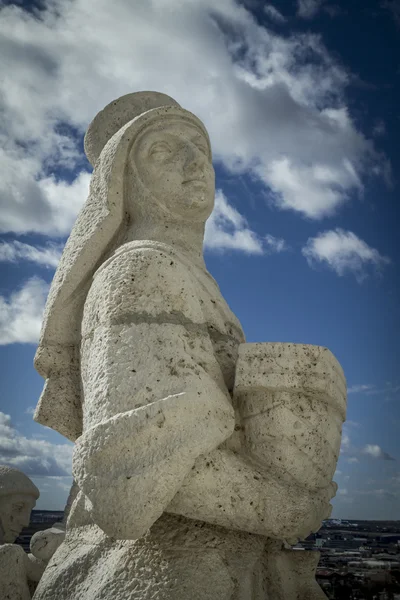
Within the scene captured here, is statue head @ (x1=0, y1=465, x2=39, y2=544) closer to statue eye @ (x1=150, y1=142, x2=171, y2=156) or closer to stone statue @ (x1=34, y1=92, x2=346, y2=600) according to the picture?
stone statue @ (x1=34, y1=92, x2=346, y2=600)

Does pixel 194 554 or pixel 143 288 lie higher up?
pixel 143 288

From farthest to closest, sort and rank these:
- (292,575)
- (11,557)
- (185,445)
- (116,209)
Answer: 1. (11,557)
2. (116,209)
3. (292,575)
4. (185,445)

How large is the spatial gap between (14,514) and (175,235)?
17.6ft

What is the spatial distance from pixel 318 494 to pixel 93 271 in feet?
5.37

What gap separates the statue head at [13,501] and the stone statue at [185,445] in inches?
181

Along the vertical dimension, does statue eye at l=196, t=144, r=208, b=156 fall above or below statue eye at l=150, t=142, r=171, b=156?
above

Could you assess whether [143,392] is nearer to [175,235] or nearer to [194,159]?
[175,235]

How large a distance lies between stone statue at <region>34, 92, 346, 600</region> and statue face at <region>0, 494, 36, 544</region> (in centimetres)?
468

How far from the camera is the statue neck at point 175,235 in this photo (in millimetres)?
3137

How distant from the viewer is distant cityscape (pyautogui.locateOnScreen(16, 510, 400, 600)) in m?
3.17

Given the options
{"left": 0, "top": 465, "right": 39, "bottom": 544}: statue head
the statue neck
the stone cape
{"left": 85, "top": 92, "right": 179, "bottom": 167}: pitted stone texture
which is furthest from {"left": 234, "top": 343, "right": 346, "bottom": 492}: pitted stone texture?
{"left": 0, "top": 465, "right": 39, "bottom": 544}: statue head

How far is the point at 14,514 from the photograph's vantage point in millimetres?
6996

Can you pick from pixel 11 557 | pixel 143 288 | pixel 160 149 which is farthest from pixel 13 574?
pixel 160 149

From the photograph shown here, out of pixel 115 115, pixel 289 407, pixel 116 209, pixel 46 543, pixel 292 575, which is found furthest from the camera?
pixel 46 543
